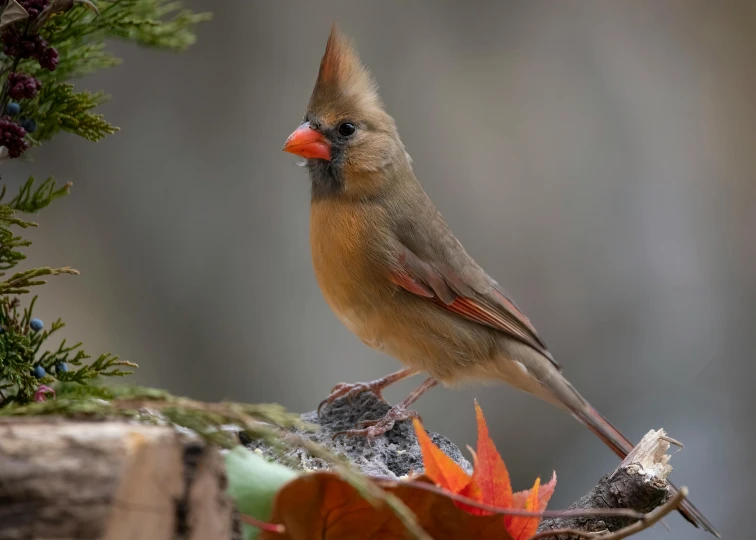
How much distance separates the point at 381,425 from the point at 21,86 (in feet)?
2.99

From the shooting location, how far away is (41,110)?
134 cm

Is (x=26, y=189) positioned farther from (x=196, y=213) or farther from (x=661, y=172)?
(x=661, y=172)

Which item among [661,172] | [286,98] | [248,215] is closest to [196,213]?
[248,215]

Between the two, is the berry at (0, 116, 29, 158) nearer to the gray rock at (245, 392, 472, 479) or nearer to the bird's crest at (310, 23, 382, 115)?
the gray rock at (245, 392, 472, 479)

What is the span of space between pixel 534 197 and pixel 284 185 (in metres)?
1.29

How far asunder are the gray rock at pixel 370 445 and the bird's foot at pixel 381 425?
0.01m

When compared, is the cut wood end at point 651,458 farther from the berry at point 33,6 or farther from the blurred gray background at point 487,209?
the blurred gray background at point 487,209

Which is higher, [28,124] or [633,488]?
[28,124]

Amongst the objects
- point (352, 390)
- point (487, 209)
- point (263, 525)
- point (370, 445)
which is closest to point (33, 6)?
point (263, 525)

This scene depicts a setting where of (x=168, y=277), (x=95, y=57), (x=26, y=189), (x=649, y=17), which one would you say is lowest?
(x=168, y=277)

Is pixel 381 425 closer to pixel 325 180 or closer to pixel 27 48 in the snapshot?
pixel 325 180

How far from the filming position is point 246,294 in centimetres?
409

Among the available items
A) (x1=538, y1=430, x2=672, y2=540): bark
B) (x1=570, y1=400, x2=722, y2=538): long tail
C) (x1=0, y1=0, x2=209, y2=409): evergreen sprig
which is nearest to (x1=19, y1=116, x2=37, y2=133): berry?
(x1=0, y1=0, x2=209, y2=409): evergreen sprig

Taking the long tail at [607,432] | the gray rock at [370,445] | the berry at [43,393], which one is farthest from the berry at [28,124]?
the long tail at [607,432]
